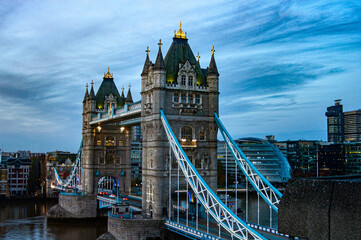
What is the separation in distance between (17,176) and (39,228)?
2699 inches

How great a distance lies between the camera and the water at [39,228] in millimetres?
74062

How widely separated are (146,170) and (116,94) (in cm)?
3840

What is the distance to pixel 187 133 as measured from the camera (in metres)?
57.0

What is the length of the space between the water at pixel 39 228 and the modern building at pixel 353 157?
12748 cm

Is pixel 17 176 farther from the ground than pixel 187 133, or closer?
closer

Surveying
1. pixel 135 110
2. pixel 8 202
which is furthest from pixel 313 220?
pixel 8 202

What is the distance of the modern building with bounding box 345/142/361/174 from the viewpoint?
573 ft

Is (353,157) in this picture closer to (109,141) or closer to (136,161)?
(136,161)

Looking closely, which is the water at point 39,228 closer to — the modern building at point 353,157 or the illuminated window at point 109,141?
the illuminated window at point 109,141

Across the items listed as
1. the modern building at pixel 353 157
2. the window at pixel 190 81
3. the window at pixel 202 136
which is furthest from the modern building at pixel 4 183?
the modern building at pixel 353 157

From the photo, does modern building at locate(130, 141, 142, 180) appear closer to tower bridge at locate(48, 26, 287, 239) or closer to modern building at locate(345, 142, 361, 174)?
modern building at locate(345, 142, 361, 174)

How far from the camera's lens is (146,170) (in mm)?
58250

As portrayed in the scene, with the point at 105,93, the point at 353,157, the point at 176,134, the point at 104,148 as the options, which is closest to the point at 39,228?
the point at 104,148

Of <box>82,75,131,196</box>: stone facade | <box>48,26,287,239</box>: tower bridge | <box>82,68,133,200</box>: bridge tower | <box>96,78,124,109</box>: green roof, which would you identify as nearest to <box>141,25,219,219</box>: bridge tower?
<box>48,26,287,239</box>: tower bridge
